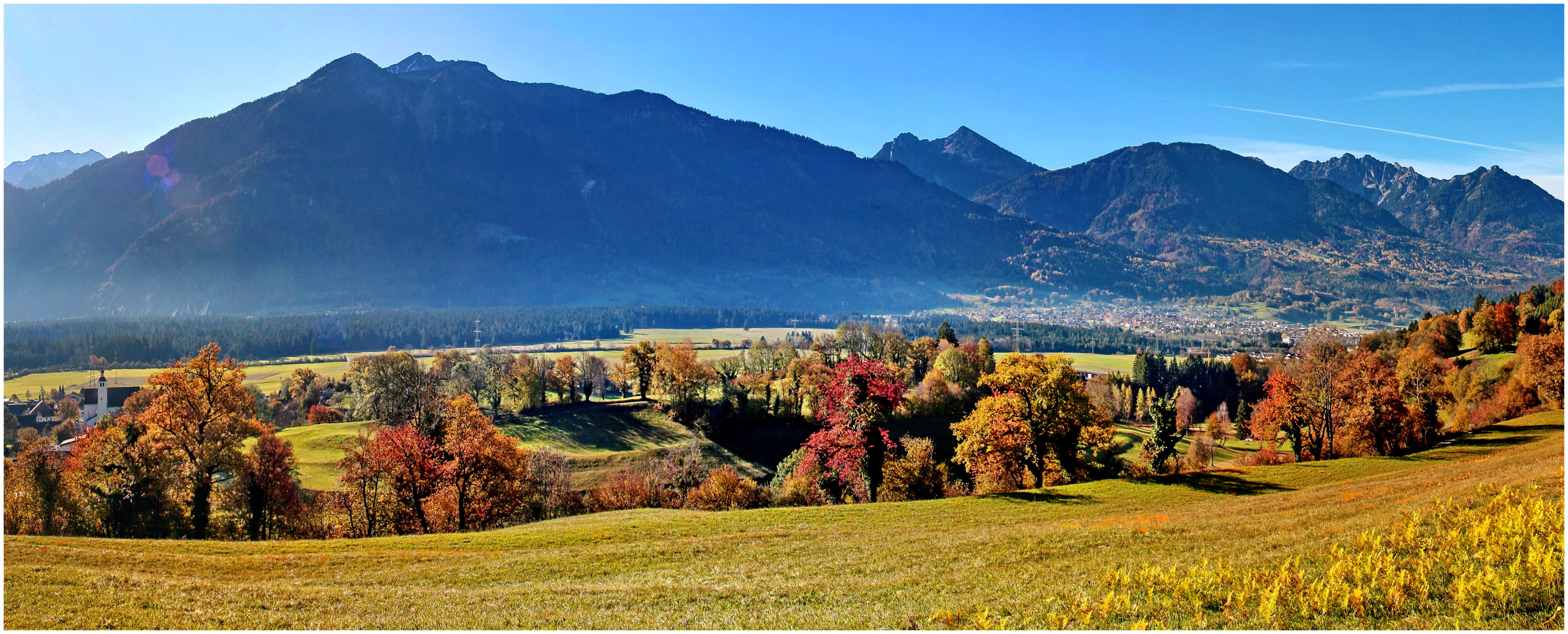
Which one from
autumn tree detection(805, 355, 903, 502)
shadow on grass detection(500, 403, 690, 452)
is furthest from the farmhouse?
autumn tree detection(805, 355, 903, 502)

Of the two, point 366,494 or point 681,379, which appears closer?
point 366,494

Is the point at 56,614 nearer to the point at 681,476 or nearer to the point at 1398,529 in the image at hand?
the point at 1398,529

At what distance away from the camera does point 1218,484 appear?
155ft

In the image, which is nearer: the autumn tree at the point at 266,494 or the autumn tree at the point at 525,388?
the autumn tree at the point at 266,494

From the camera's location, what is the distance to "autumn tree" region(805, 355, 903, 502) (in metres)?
53.3

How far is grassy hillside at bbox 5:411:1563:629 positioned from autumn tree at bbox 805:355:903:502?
12.2 metres

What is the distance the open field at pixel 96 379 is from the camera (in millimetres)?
153462

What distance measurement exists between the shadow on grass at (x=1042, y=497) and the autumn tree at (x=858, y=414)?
10071 millimetres

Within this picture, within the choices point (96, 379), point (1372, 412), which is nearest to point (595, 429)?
point (1372, 412)

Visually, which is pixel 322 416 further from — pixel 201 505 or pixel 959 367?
pixel 959 367

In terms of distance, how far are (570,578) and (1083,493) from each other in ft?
112

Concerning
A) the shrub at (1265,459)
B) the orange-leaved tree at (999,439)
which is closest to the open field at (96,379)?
the orange-leaved tree at (999,439)

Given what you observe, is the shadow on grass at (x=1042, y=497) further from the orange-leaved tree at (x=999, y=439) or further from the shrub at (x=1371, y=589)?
the shrub at (x=1371, y=589)

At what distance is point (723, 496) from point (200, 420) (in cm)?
4187
